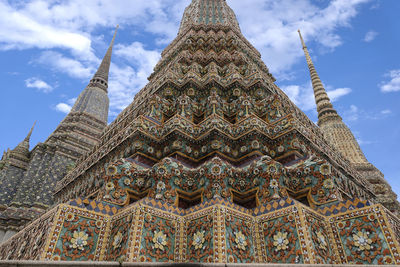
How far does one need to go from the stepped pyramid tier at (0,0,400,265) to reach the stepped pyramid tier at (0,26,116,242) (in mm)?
7751

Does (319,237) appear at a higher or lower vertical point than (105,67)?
lower

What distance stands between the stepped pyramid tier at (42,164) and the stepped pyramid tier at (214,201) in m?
7.75

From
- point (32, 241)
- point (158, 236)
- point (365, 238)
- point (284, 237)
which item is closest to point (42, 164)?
point (32, 241)

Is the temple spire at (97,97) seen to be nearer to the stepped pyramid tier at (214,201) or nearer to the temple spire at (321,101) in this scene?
the stepped pyramid tier at (214,201)

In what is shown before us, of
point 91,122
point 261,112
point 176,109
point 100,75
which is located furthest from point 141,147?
point 100,75

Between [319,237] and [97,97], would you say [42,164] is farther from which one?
[319,237]

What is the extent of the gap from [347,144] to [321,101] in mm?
5841

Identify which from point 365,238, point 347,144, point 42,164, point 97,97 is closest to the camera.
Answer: point 365,238

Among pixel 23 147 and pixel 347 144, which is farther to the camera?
pixel 347 144

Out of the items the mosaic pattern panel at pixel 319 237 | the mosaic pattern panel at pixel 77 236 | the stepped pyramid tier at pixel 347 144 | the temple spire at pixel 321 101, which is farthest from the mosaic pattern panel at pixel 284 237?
the temple spire at pixel 321 101

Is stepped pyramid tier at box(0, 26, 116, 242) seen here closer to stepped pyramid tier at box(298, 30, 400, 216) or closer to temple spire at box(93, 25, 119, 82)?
temple spire at box(93, 25, 119, 82)

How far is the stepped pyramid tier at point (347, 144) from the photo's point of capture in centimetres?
1442

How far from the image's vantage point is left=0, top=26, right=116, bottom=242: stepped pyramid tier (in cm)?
1245

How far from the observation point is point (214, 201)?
393 cm
